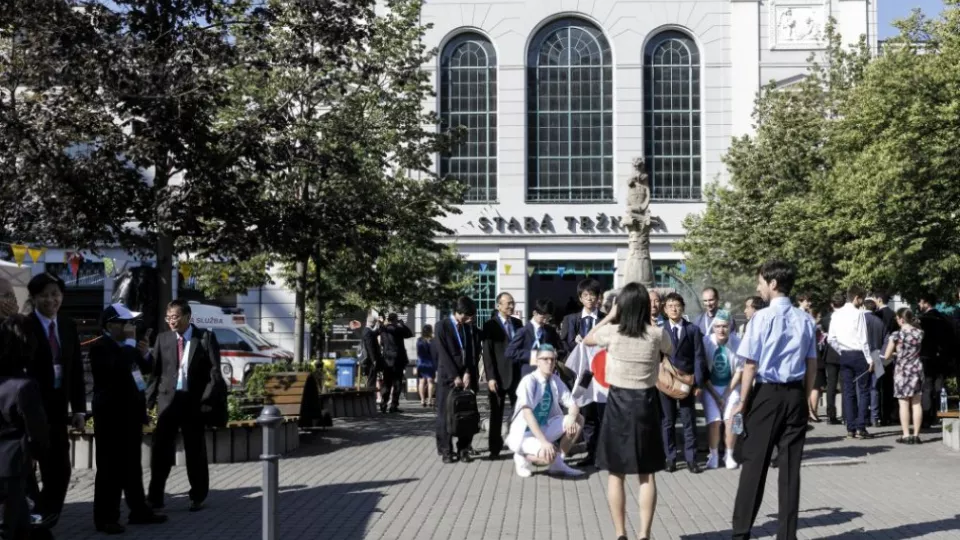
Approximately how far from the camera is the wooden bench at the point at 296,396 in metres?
16.6

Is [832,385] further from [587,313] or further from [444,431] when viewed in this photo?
[444,431]

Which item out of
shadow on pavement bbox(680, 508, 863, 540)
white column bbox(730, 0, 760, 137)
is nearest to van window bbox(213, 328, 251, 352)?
white column bbox(730, 0, 760, 137)

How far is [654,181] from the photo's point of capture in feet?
150

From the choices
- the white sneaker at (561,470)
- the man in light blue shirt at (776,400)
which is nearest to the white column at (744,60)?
the white sneaker at (561,470)

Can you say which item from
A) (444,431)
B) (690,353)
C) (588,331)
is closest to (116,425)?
(444,431)

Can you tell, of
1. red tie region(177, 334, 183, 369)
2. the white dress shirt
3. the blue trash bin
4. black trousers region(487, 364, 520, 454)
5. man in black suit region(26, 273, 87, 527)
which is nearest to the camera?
man in black suit region(26, 273, 87, 527)

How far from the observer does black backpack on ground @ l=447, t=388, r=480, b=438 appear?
47.1 feet

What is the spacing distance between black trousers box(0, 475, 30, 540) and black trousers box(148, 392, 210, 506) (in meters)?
2.86

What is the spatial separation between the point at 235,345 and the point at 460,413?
1912 centimetres

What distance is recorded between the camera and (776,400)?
8.86 m

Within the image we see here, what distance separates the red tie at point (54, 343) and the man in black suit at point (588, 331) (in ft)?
20.8

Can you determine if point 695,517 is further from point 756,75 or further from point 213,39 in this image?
point 756,75

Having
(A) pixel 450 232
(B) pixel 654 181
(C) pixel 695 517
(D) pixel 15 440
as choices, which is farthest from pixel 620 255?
(D) pixel 15 440

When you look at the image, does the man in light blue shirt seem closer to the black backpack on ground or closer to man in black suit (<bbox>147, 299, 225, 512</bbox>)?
man in black suit (<bbox>147, 299, 225, 512</bbox>)
